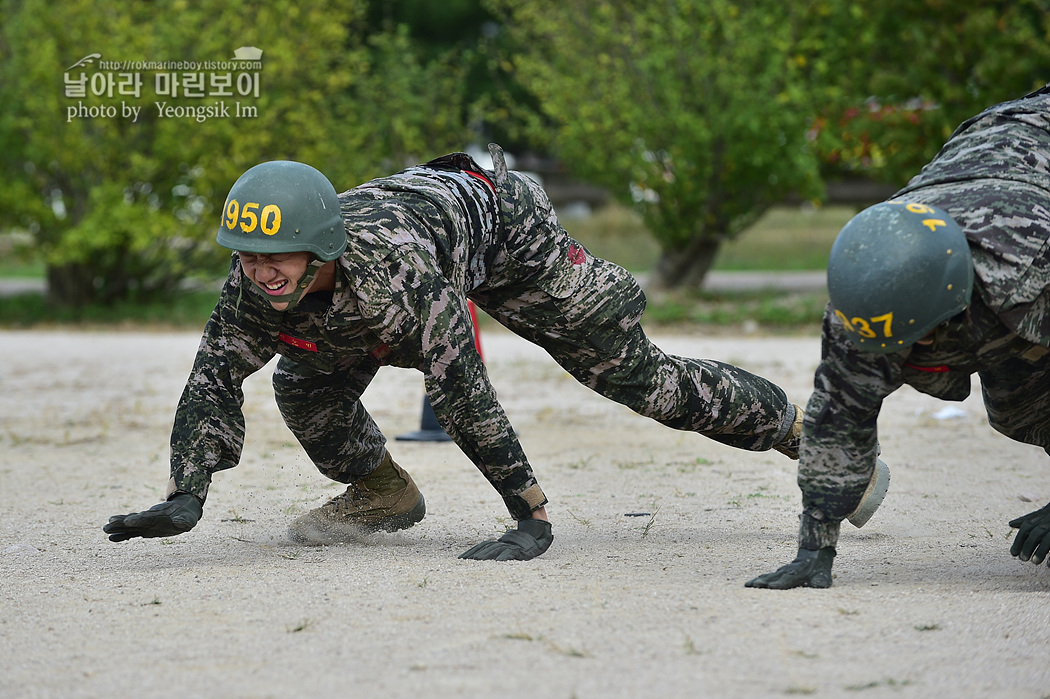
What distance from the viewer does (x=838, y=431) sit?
11.7 ft

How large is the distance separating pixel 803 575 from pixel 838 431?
0.46 metres

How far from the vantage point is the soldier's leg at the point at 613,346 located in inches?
167

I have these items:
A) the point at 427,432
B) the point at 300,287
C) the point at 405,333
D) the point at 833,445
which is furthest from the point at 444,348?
the point at 427,432

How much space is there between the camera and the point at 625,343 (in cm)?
429

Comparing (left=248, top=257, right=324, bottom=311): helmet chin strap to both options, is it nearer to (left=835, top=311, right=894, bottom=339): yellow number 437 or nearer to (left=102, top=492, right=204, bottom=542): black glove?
(left=102, top=492, right=204, bottom=542): black glove

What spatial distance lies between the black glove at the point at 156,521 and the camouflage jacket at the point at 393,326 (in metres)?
0.12

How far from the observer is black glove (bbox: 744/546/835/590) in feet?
11.9

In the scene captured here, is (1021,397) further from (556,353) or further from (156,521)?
(156,521)

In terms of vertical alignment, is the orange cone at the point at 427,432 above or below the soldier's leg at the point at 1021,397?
below

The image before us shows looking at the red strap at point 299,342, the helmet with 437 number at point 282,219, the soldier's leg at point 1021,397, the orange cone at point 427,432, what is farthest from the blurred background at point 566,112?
the helmet with 437 number at point 282,219

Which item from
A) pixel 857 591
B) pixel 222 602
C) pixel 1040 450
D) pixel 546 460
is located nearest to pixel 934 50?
pixel 1040 450

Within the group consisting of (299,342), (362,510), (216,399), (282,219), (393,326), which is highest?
(282,219)

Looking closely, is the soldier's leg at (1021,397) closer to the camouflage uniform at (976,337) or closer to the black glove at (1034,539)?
the camouflage uniform at (976,337)

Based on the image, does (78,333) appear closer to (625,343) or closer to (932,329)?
(625,343)
